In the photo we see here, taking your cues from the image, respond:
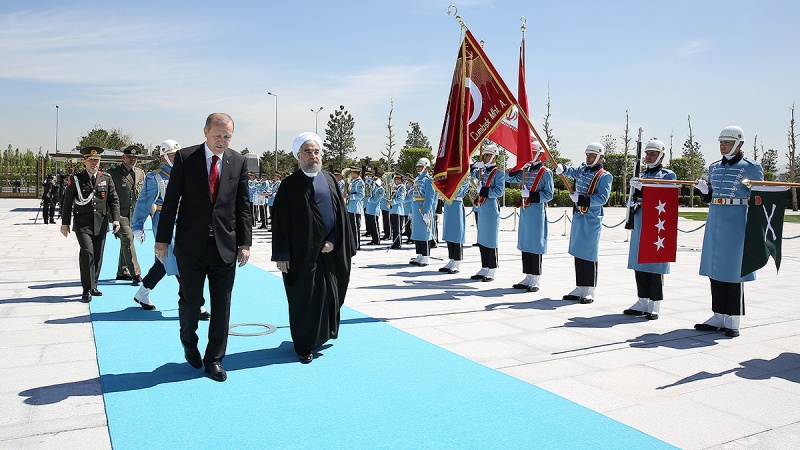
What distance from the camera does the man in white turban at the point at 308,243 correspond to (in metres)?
5.22

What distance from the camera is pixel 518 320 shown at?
22.8 feet

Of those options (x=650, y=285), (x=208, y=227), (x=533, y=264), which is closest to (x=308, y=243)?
(x=208, y=227)

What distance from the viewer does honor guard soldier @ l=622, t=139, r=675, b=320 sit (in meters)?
7.17

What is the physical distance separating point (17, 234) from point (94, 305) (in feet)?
40.1

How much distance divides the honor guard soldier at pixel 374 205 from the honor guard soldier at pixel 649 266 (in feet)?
32.2

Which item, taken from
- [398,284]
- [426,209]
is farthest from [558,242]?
[398,284]

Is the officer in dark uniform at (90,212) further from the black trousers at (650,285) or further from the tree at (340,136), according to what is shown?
the tree at (340,136)

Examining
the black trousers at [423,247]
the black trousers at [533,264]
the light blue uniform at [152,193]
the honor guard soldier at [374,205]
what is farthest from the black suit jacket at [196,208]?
the honor guard soldier at [374,205]

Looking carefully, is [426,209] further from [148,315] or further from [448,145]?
[148,315]

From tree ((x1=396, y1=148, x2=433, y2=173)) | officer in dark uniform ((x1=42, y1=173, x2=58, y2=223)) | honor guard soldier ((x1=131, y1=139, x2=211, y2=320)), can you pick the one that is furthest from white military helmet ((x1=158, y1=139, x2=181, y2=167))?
tree ((x1=396, y1=148, x2=433, y2=173))

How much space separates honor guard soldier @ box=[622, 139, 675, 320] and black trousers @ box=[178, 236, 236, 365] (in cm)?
475

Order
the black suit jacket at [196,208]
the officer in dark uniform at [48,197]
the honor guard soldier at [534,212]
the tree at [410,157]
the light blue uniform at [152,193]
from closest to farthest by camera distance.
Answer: the black suit jacket at [196,208] < the light blue uniform at [152,193] < the honor guard soldier at [534,212] < the officer in dark uniform at [48,197] < the tree at [410,157]

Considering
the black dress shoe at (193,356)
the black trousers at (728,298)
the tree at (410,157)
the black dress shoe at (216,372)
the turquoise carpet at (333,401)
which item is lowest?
the turquoise carpet at (333,401)

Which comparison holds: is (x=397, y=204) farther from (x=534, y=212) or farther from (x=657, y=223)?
(x=657, y=223)
